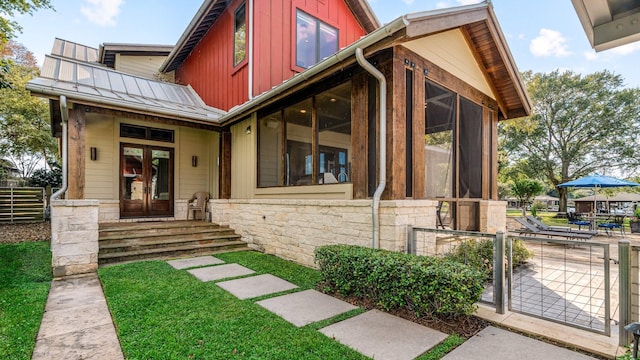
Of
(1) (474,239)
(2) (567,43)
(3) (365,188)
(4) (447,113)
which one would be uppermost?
(2) (567,43)


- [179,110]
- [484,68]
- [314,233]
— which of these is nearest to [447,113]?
[484,68]

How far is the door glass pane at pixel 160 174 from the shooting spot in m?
8.49

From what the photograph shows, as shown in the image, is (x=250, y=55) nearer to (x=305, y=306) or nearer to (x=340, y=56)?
(x=340, y=56)

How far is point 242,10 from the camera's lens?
28.0 feet

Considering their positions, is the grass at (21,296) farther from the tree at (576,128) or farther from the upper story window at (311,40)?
the tree at (576,128)

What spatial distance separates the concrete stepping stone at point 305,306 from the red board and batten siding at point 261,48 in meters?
5.74

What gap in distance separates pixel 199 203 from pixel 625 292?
339 inches

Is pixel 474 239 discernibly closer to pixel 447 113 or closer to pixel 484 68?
pixel 447 113

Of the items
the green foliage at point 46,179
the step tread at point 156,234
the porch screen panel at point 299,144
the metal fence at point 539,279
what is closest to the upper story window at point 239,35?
Answer: the porch screen panel at point 299,144

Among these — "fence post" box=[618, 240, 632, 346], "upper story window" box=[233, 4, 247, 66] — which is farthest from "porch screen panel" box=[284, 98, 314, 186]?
"fence post" box=[618, 240, 632, 346]

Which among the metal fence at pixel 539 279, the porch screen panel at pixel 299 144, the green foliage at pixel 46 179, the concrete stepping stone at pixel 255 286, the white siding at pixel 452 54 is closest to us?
the metal fence at pixel 539 279

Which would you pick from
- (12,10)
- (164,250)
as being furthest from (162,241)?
(12,10)

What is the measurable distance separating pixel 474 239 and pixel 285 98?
15.4ft

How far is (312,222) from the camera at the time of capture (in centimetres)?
554
